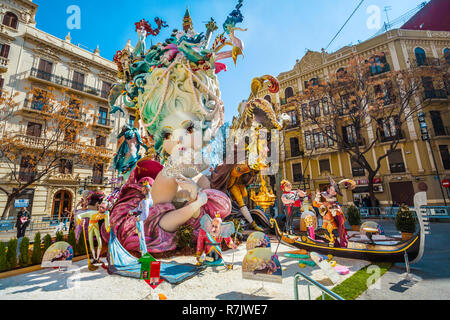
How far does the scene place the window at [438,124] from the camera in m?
17.9

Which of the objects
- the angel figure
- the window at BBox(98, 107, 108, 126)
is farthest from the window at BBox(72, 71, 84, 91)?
the angel figure

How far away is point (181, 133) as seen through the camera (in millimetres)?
4918

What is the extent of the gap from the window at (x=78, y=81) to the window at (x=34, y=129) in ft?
15.1

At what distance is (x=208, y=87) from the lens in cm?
525

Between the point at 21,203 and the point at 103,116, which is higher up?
the point at 103,116

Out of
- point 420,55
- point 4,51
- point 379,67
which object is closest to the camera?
point 4,51

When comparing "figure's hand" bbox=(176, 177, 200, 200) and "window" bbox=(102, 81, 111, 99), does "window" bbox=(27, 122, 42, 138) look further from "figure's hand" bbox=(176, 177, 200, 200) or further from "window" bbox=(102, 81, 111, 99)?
"figure's hand" bbox=(176, 177, 200, 200)

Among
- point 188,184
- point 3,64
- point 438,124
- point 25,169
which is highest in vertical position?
point 3,64

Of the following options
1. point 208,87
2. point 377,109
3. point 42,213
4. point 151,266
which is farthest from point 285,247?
point 42,213

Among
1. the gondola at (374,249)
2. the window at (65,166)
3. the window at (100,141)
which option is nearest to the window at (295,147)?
the gondola at (374,249)

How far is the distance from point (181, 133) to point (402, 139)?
20999mm

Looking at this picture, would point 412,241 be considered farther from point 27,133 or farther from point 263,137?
point 27,133

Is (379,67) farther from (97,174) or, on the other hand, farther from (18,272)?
(97,174)

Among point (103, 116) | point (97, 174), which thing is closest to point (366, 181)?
point (97, 174)
